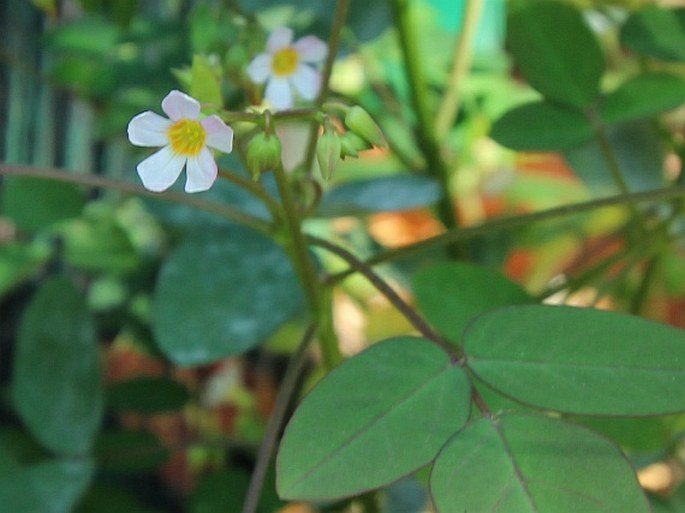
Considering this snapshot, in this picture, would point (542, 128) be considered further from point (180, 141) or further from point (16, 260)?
point (16, 260)

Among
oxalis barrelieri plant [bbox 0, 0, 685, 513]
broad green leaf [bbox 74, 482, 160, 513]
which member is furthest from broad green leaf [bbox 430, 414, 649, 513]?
broad green leaf [bbox 74, 482, 160, 513]

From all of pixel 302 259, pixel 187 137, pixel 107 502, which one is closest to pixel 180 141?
pixel 187 137

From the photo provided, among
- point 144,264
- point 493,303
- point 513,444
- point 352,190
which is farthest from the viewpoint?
point 144,264

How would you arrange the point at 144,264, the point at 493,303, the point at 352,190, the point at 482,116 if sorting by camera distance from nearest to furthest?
1. the point at 493,303
2. the point at 352,190
3. the point at 144,264
4. the point at 482,116

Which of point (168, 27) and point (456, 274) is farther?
point (168, 27)

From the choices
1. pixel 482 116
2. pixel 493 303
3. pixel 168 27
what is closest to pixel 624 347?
pixel 493 303

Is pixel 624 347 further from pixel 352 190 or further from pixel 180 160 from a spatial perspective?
pixel 352 190
